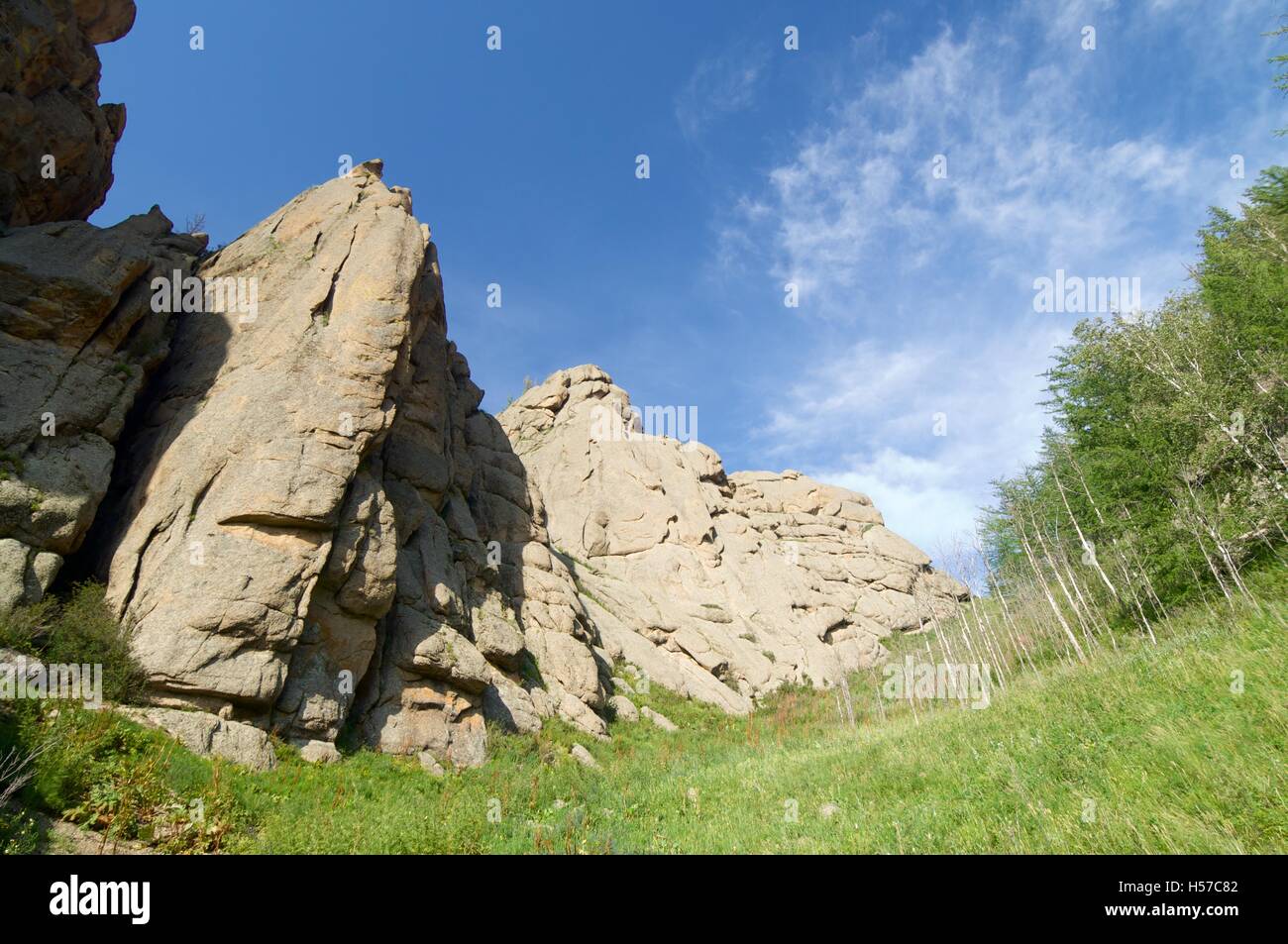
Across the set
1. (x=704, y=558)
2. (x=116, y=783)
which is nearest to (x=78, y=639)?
(x=116, y=783)

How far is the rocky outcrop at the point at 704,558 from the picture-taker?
130 ft

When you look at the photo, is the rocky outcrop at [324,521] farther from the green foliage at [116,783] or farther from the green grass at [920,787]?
the green foliage at [116,783]

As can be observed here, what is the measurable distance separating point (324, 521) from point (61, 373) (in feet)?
25.2

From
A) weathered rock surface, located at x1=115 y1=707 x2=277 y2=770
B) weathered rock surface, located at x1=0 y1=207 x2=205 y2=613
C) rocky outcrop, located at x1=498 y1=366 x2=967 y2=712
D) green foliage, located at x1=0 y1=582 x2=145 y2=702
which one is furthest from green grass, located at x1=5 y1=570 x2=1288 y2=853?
rocky outcrop, located at x1=498 y1=366 x2=967 y2=712

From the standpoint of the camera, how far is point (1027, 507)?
4047cm

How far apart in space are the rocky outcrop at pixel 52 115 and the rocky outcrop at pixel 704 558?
92.7 ft

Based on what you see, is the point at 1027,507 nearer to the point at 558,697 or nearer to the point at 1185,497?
the point at 1185,497

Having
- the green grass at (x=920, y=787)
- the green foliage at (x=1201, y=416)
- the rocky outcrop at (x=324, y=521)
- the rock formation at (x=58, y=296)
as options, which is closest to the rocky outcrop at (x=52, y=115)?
the rock formation at (x=58, y=296)

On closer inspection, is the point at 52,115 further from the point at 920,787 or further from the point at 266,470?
the point at 920,787

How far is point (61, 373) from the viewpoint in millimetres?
15266

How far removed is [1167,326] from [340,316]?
3256cm

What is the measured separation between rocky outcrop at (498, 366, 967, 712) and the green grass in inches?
666
